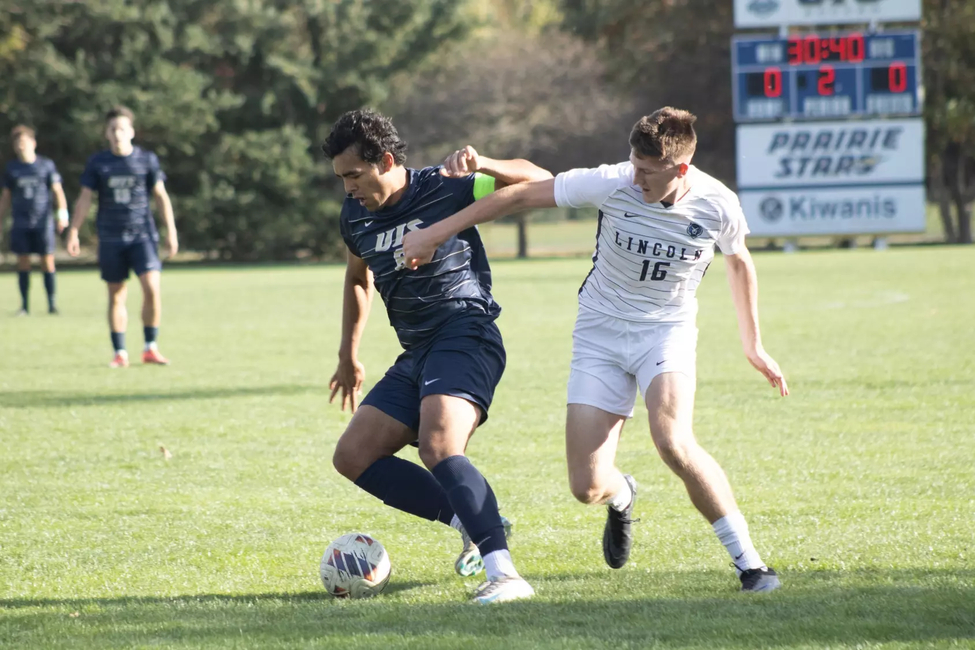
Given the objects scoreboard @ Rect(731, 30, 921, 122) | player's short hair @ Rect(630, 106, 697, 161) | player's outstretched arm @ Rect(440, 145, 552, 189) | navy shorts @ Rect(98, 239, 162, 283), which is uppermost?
scoreboard @ Rect(731, 30, 921, 122)

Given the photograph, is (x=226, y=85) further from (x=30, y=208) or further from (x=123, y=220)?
(x=123, y=220)

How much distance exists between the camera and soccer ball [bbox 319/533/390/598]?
4344 mm

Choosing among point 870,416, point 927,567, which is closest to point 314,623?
point 927,567

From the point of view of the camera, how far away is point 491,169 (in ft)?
15.4

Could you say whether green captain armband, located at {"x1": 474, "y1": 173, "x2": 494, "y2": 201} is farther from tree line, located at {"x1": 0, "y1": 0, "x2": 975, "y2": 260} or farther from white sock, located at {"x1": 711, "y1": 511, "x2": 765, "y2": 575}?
tree line, located at {"x1": 0, "y1": 0, "x2": 975, "y2": 260}

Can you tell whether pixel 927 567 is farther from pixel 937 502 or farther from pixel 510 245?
pixel 510 245

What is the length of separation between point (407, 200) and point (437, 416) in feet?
2.88

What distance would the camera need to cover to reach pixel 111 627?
3959 millimetres

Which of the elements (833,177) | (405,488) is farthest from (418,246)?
(833,177)

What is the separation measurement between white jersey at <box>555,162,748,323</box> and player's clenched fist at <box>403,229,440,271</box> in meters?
0.48

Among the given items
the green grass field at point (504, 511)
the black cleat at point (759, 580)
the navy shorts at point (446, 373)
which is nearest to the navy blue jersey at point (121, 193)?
the green grass field at point (504, 511)

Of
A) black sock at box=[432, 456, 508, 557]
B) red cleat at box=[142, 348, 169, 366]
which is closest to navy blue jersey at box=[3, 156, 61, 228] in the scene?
red cleat at box=[142, 348, 169, 366]

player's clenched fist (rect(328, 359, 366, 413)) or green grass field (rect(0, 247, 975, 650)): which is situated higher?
player's clenched fist (rect(328, 359, 366, 413))

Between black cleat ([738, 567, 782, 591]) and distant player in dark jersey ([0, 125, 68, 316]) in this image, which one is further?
distant player in dark jersey ([0, 125, 68, 316])
